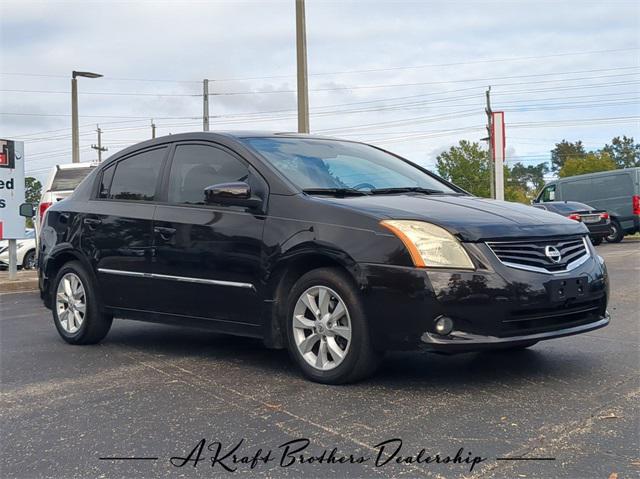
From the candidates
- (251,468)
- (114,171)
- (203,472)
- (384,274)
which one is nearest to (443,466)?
(251,468)

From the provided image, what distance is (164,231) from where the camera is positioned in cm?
541

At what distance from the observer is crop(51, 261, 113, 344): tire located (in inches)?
238

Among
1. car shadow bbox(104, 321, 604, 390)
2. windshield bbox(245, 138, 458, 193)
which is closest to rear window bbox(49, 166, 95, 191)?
car shadow bbox(104, 321, 604, 390)

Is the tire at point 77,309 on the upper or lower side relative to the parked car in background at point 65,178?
lower

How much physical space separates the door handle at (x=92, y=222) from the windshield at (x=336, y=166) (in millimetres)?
1574

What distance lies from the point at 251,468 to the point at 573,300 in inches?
88.5

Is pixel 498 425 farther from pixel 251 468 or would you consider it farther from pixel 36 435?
pixel 36 435

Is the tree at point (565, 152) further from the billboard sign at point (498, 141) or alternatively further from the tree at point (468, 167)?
the billboard sign at point (498, 141)

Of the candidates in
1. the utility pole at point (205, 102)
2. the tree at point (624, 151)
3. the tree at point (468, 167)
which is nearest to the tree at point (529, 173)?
the tree at point (624, 151)

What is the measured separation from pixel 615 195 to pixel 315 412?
19.9m

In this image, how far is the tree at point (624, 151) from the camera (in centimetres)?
11662

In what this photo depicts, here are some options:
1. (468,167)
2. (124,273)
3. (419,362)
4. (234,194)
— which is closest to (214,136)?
(234,194)

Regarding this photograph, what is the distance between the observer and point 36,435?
3.77 meters

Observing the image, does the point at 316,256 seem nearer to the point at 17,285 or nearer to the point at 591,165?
the point at 17,285
